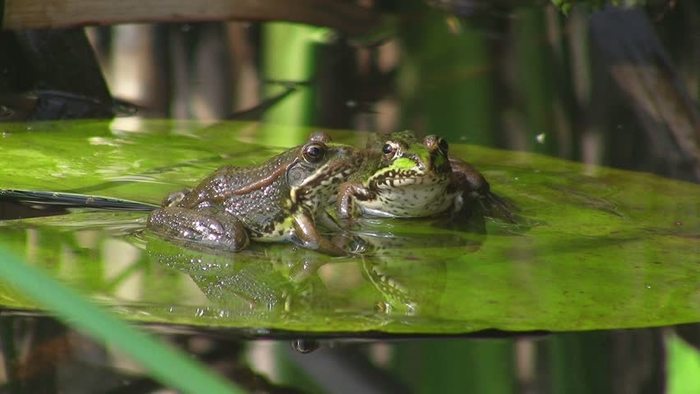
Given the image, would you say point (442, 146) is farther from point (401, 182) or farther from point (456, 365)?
point (456, 365)

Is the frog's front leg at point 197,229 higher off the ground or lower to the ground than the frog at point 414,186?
lower

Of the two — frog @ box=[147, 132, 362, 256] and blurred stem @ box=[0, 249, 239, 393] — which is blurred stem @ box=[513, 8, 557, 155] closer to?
frog @ box=[147, 132, 362, 256]

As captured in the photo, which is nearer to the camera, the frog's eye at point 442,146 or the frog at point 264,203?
the frog at point 264,203

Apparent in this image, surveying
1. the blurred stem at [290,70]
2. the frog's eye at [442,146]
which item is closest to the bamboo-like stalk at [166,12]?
the blurred stem at [290,70]

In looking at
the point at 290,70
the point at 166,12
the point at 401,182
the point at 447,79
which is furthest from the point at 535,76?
the point at 401,182

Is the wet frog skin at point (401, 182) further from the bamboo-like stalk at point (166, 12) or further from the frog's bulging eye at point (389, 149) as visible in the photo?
the bamboo-like stalk at point (166, 12)

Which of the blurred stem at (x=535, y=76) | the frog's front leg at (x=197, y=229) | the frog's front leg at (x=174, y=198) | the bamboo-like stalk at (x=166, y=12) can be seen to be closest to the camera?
the frog's front leg at (x=197, y=229)
